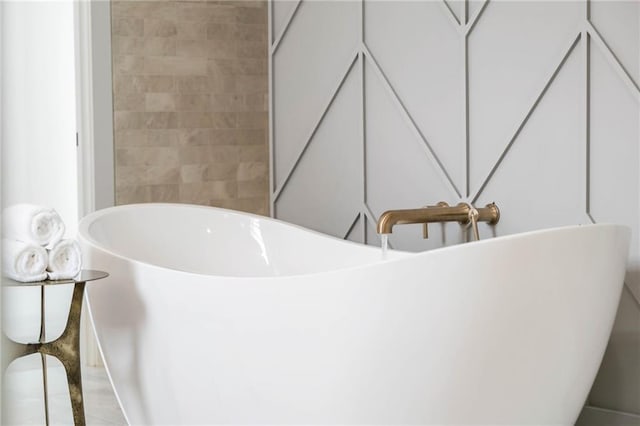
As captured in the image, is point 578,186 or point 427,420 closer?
point 427,420

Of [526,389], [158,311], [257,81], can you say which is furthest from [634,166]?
[257,81]

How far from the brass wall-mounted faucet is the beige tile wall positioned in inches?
49.3

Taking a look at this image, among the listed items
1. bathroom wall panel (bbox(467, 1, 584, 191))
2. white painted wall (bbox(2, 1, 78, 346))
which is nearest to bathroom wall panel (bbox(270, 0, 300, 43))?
bathroom wall panel (bbox(467, 1, 584, 191))

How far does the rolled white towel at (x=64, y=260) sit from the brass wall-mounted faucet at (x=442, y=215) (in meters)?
0.88

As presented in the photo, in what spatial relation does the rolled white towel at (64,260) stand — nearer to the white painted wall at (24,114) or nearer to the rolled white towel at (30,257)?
the rolled white towel at (30,257)

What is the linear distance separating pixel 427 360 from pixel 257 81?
2.39m

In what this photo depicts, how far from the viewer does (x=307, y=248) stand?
299 centimetres

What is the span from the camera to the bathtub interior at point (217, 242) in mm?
2943

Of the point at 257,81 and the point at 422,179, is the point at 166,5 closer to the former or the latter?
the point at 257,81

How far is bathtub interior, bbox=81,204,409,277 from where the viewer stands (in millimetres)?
2943

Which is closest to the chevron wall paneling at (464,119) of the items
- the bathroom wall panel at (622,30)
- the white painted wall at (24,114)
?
the bathroom wall panel at (622,30)

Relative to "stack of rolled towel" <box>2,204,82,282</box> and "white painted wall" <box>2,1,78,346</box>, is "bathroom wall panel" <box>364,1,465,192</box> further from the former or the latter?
"white painted wall" <box>2,1,78,346</box>

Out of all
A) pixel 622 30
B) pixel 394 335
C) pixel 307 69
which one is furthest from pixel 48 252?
pixel 307 69

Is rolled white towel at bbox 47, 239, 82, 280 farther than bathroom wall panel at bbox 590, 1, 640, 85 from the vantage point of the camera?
No
